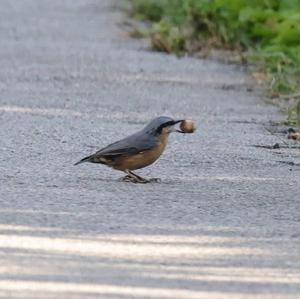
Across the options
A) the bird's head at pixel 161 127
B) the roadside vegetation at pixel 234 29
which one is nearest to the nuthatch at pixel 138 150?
the bird's head at pixel 161 127

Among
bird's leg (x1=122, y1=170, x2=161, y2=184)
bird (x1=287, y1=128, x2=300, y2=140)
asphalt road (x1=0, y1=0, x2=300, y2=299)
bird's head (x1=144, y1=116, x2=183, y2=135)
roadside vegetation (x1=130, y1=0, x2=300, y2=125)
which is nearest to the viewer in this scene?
asphalt road (x1=0, y1=0, x2=300, y2=299)

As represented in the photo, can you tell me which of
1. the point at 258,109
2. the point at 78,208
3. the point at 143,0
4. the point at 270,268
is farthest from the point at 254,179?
the point at 143,0

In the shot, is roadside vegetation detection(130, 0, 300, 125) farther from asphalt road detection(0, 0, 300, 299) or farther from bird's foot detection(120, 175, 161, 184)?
bird's foot detection(120, 175, 161, 184)

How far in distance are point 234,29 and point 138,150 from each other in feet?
28.3

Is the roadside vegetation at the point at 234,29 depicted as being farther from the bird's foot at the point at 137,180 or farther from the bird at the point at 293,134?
the bird's foot at the point at 137,180

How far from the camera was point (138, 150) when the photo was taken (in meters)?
8.30

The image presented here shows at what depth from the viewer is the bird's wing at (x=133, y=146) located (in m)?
8.30

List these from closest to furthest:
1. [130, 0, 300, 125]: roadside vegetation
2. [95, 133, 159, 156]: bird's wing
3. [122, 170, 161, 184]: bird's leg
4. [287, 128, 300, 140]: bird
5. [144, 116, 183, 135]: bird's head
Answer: [95, 133, 159, 156]: bird's wing < [144, 116, 183, 135]: bird's head < [122, 170, 161, 184]: bird's leg < [287, 128, 300, 140]: bird < [130, 0, 300, 125]: roadside vegetation

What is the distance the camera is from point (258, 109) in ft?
40.6

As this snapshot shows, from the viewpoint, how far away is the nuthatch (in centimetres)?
830

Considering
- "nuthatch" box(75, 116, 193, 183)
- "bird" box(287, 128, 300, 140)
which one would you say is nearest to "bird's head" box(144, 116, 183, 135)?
"nuthatch" box(75, 116, 193, 183)

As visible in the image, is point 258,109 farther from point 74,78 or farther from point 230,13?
point 230,13

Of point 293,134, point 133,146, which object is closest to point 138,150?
point 133,146

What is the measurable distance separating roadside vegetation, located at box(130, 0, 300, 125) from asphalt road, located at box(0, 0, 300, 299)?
2.06ft
